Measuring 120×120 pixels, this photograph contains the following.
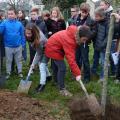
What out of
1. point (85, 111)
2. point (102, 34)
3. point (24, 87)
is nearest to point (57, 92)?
point (24, 87)

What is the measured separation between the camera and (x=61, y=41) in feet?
22.5

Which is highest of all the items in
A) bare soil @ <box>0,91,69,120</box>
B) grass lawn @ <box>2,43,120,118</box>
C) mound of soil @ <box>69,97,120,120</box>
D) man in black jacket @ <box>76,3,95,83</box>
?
man in black jacket @ <box>76,3,95,83</box>

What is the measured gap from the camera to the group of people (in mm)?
6676

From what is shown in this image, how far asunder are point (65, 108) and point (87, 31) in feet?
4.49

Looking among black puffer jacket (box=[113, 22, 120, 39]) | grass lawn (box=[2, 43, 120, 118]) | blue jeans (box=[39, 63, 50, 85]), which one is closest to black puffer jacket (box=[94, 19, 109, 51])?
black puffer jacket (box=[113, 22, 120, 39])

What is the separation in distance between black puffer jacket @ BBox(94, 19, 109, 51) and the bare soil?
6.44 feet

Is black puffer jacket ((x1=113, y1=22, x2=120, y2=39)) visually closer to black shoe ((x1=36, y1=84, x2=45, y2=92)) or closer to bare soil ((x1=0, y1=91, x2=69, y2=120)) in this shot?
black shoe ((x1=36, y1=84, x2=45, y2=92))

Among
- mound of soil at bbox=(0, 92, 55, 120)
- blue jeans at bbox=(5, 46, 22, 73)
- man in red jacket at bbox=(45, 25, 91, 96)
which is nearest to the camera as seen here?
mound of soil at bbox=(0, 92, 55, 120)

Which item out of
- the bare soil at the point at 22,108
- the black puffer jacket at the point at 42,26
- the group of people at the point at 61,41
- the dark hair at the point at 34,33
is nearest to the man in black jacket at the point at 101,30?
the group of people at the point at 61,41

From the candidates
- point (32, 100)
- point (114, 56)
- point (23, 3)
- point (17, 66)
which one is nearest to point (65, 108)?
point (32, 100)

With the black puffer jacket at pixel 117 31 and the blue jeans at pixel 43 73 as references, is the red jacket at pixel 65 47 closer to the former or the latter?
the blue jeans at pixel 43 73

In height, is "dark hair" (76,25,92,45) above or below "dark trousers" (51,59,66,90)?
above

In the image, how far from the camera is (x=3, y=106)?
20.6 feet

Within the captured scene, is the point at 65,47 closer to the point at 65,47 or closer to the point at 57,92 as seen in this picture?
the point at 65,47
